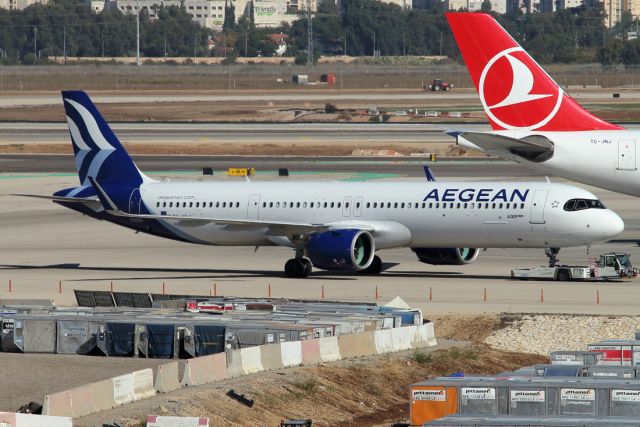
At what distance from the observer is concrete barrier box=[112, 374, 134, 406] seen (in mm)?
33656

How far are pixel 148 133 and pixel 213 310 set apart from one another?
340 ft

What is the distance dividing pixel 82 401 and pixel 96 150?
1311 inches

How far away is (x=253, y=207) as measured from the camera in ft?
204

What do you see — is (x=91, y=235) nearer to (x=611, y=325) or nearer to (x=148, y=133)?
(x=611, y=325)

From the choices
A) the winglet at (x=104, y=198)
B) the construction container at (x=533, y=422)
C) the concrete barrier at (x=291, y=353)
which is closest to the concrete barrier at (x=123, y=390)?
the concrete barrier at (x=291, y=353)

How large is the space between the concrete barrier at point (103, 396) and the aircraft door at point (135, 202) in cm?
3037

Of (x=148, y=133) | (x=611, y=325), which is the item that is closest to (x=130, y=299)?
(x=611, y=325)

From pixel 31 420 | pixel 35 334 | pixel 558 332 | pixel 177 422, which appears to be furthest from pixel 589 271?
pixel 31 420

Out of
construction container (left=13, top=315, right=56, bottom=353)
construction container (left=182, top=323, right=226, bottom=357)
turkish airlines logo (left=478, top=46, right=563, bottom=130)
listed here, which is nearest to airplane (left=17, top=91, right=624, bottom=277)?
turkish airlines logo (left=478, top=46, right=563, bottom=130)

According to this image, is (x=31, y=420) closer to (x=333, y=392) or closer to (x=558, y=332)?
(x=333, y=392)

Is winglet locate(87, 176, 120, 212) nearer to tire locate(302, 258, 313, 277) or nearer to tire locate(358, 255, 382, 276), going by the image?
tire locate(302, 258, 313, 277)

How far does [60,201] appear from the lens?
63500 mm

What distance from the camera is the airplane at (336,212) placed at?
57.9 meters

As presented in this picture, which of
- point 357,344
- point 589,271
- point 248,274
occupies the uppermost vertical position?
point 357,344
